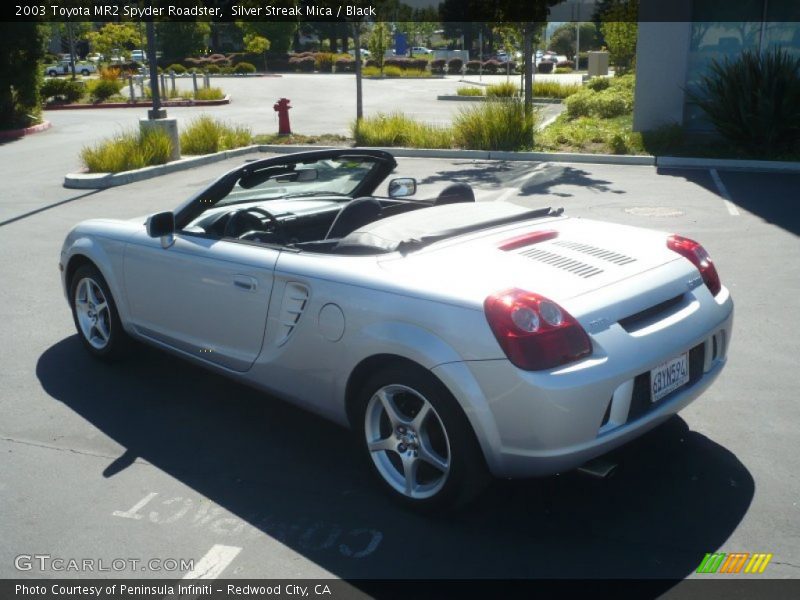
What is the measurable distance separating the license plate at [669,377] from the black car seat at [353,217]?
6.17 feet

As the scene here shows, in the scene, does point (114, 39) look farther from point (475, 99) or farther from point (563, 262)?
point (563, 262)

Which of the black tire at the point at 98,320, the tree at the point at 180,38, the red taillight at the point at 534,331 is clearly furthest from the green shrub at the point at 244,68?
the red taillight at the point at 534,331

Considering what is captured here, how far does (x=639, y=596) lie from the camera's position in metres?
3.36

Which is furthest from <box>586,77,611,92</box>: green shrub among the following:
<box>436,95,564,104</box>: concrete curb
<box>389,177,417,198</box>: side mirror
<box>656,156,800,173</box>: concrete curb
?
<box>389,177,417,198</box>: side mirror

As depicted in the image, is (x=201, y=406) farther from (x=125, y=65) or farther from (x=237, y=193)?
(x=125, y=65)

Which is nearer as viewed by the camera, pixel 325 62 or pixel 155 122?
pixel 155 122

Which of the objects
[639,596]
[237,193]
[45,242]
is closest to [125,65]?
[45,242]

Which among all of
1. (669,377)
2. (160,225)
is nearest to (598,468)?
(669,377)

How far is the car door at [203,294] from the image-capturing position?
4660 mm

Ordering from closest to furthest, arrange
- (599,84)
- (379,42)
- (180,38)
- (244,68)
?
(599,84)
(379,42)
(244,68)
(180,38)

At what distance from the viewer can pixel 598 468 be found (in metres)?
3.85

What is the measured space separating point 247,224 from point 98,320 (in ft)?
5.08

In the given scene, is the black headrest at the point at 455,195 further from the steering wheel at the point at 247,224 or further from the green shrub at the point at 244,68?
the green shrub at the point at 244,68

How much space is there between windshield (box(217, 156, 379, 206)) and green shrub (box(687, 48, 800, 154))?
10.9 m
